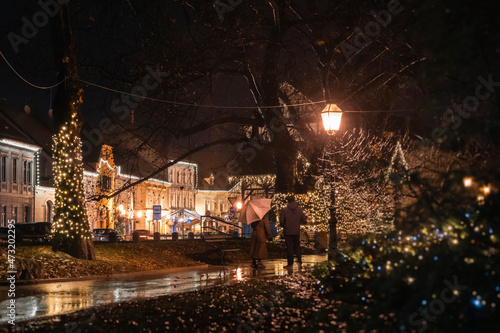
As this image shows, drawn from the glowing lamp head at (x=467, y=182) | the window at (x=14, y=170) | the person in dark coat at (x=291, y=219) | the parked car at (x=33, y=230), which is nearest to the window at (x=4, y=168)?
the window at (x=14, y=170)

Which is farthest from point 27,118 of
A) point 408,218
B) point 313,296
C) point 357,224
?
point 408,218

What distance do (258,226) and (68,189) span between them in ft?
21.3

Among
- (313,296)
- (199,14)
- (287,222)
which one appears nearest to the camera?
(313,296)

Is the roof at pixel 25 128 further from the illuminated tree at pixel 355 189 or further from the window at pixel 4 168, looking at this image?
the illuminated tree at pixel 355 189

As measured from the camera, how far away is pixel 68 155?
22.5 metres

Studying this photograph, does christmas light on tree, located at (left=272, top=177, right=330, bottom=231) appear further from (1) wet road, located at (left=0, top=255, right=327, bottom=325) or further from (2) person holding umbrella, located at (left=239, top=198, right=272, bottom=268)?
(1) wet road, located at (left=0, top=255, right=327, bottom=325)

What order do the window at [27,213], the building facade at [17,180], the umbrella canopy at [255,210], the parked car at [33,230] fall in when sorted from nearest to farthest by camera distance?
the umbrella canopy at [255,210]
the parked car at [33,230]
the building facade at [17,180]
the window at [27,213]

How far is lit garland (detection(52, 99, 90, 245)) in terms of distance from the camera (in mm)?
22094

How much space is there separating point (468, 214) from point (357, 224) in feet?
72.3

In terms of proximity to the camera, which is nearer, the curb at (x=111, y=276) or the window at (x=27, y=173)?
→ the curb at (x=111, y=276)

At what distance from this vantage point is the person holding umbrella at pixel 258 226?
68.8 ft

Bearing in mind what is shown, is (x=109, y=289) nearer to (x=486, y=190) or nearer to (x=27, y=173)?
(x=486, y=190)

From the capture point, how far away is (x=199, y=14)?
22875mm

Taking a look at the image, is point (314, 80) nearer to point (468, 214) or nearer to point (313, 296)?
point (313, 296)
